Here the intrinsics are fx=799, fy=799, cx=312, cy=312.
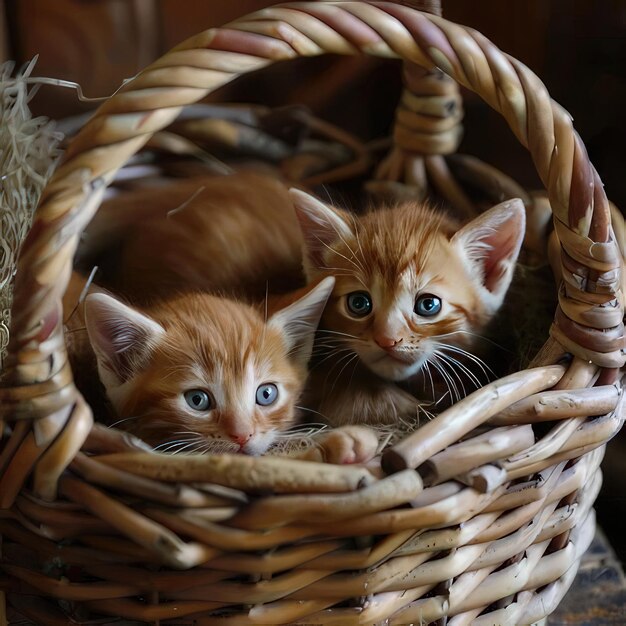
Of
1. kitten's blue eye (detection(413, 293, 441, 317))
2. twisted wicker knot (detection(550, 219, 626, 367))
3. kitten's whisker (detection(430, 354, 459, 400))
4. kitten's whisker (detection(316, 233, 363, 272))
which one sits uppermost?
twisted wicker knot (detection(550, 219, 626, 367))

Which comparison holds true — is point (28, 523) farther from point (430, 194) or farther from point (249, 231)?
point (430, 194)

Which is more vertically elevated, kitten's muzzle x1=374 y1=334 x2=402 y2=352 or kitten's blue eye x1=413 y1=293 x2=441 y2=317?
kitten's blue eye x1=413 y1=293 x2=441 y2=317

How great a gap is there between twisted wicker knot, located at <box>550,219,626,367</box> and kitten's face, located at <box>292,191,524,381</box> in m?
0.11

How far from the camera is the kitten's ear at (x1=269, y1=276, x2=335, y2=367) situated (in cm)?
78

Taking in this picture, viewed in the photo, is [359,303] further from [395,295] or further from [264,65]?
[264,65]

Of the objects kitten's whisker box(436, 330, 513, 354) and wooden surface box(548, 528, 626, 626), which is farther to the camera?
wooden surface box(548, 528, 626, 626)

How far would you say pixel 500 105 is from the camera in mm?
715

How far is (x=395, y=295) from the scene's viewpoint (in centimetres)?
79

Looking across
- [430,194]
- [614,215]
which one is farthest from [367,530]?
[430,194]

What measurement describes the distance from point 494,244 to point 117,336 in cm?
40

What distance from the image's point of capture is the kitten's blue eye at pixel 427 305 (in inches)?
31.5

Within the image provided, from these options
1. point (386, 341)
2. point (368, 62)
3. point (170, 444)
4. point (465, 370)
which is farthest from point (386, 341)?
point (368, 62)

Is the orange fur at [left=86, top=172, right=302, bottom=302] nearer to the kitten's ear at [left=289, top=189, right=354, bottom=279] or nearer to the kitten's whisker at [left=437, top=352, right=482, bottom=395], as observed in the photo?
the kitten's ear at [left=289, top=189, right=354, bottom=279]

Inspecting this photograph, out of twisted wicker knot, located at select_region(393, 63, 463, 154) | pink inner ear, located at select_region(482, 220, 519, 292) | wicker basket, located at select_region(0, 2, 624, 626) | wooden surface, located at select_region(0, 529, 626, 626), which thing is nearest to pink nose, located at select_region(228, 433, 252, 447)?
wicker basket, located at select_region(0, 2, 624, 626)
